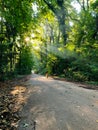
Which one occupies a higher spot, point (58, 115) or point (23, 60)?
point (58, 115)

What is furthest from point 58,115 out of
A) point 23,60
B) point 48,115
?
point 23,60

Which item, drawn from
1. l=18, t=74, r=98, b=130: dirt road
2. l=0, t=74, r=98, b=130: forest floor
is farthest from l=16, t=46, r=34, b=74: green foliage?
l=18, t=74, r=98, b=130: dirt road

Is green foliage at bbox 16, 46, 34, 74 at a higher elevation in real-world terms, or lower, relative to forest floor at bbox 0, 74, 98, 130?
lower

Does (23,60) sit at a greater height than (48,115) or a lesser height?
lesser

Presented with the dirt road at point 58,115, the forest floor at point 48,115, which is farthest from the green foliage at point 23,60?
the dirt road at point 58,115

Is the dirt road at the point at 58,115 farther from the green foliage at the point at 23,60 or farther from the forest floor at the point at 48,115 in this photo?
the green foliage at the point at 23,60

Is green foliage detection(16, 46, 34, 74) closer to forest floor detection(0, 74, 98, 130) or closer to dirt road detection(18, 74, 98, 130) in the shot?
forest floor detection(0, 74, 98, 130)

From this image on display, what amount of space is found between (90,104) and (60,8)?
20890 millimetres

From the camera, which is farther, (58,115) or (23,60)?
(23,60)

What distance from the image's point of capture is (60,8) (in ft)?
91.0

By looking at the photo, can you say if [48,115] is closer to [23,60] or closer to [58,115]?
[58,115]

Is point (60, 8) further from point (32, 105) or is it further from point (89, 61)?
point (32, 105)

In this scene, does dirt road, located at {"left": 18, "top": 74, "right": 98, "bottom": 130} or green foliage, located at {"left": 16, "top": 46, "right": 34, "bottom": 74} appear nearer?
dirt road, located at {"left": 18, "top": 74, "right": 98, "bottom": 130}

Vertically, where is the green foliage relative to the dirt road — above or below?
below
